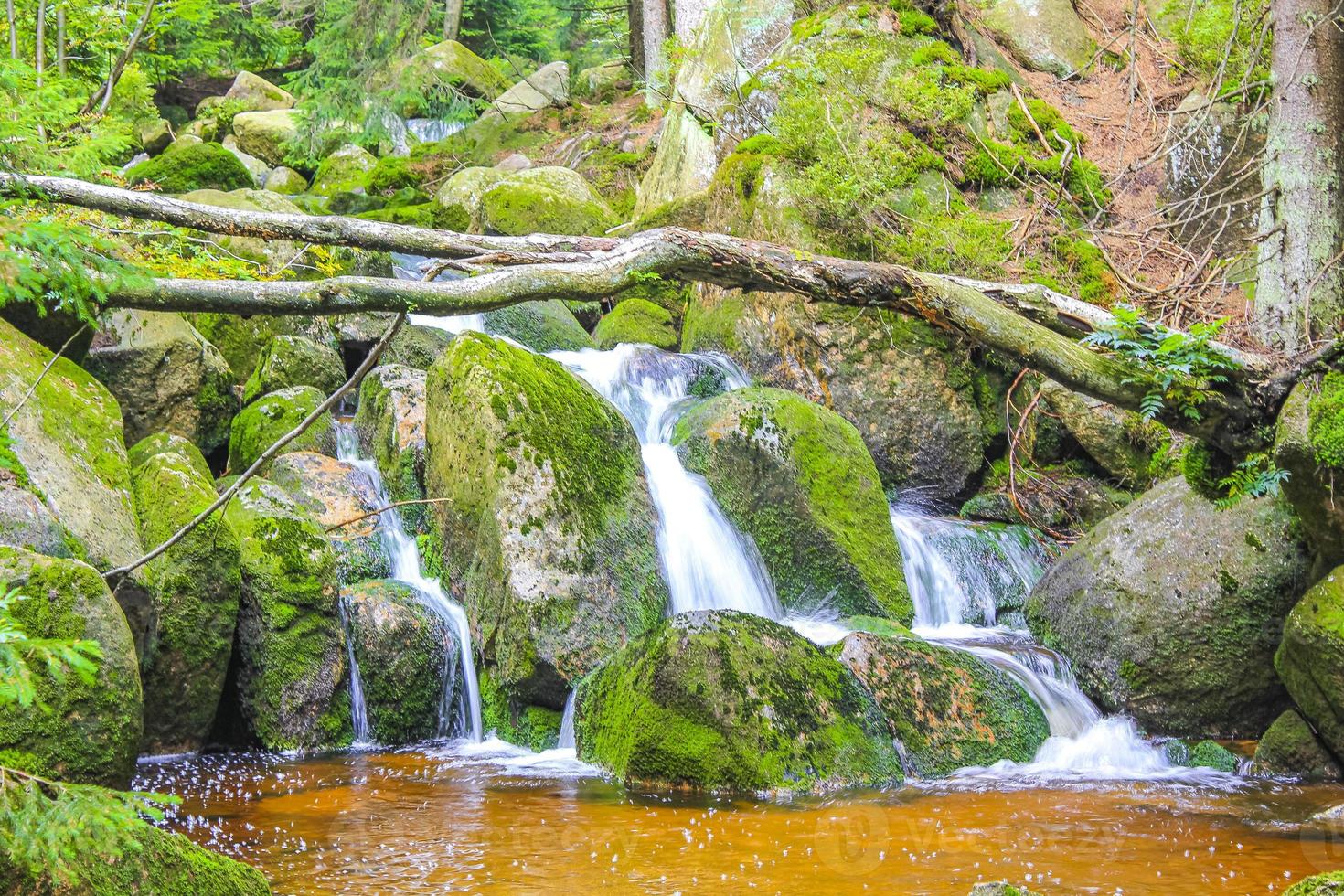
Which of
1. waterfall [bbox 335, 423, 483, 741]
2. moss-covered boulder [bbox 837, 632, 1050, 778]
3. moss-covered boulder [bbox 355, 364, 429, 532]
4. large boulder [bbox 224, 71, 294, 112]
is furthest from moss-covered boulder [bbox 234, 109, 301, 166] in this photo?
moss-covered boulder [bbox 837, 632, 1050, 778]

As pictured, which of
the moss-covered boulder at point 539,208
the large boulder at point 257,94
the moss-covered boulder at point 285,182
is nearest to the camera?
the moss-covered boulder at point 539,208

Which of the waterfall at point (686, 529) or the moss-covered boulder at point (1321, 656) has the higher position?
the waterfall at point (686, 529)

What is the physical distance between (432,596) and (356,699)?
3.50 feet

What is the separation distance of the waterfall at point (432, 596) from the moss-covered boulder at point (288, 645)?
0.29m

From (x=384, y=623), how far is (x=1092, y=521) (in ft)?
22.6

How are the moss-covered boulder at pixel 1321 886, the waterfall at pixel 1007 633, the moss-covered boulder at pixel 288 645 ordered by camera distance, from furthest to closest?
1. the moss-covered boulder at pixel 288 645
2. the waterfall at pixel 1007 633
3. the moss-covered boulder at pixel 1321 886

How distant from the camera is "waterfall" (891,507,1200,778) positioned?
6676 mm

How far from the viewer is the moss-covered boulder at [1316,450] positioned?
18.9 ft

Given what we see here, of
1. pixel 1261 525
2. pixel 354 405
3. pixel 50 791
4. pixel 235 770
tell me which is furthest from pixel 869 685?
pixel 354 405

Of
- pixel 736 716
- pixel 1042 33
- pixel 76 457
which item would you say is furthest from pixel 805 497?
pixel 1042 33

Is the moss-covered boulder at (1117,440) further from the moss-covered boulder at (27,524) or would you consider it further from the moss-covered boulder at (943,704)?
the moss-covered boulder at (27,524)

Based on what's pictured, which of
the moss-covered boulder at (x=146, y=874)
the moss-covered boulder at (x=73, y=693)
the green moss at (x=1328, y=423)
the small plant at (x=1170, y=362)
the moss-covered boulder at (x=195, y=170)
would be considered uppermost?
the moss-covered boulder at (x=195, y=170)

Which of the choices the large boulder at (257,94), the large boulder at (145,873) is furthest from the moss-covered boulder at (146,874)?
the large boulder at (257,94)

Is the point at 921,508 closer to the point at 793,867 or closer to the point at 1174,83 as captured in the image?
the point at 793,867
